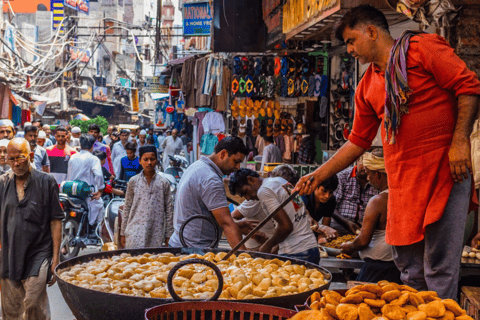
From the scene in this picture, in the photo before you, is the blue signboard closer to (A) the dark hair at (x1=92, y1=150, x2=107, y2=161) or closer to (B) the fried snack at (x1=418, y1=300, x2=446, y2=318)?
(A) the dark hair at (x1=92, y1=150, x2=107, y2=161)

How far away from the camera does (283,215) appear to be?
219 inches

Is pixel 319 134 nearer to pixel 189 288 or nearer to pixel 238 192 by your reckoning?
pixel 238 192

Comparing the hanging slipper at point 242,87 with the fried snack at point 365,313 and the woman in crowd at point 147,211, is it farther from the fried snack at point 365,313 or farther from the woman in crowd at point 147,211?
the fried snack at point 365,313

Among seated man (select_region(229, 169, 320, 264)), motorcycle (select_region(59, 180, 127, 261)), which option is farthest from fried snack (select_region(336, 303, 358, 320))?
motorcycle (select_region(59, 180, 127, 261))

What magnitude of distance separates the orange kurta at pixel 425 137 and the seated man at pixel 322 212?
357cm

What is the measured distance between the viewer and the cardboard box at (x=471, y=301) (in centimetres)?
420

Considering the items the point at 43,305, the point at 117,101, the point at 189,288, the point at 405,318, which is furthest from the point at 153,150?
the point at 117,101

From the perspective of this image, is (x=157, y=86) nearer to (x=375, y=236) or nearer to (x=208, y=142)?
(x=208, y=142)

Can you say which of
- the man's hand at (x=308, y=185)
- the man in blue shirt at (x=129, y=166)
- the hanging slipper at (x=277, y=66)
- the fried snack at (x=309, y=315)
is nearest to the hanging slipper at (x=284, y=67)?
the hanging slipper at (x=277, y=66)

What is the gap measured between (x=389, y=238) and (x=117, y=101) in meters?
60.0

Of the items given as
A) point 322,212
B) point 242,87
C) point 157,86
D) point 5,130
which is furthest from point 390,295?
point 157,86

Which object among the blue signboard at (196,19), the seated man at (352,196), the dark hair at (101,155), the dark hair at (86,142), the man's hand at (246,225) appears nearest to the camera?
the man's hand at (246,225)

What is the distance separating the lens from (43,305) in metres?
5.51

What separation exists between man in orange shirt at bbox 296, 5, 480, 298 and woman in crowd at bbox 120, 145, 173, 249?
174 inches
